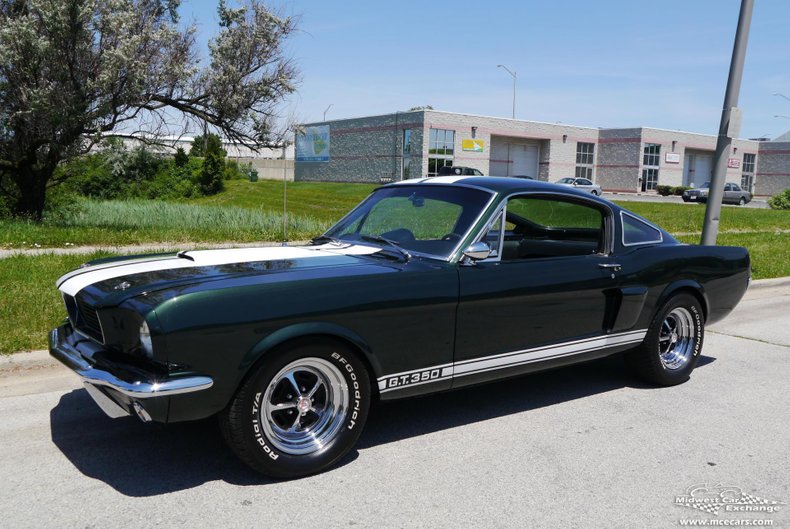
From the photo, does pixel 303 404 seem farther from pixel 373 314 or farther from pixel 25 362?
pixel 25 362

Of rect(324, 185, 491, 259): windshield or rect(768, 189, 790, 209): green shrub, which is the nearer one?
rect(324, 185, 491, 259): windshield

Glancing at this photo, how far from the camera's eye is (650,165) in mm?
62969

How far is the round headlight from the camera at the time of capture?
3.14m

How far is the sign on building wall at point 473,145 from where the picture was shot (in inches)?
2109

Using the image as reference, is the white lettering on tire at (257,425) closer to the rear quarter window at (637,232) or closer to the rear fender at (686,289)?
the rear quarter window at (637,232)

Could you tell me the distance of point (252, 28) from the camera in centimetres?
1481

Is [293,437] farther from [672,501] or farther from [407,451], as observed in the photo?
[672,501]

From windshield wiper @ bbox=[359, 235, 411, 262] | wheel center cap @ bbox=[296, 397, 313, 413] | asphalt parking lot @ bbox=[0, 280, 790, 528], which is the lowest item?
asphalt parking lot @ bbox=[0, 280, 790, 528]

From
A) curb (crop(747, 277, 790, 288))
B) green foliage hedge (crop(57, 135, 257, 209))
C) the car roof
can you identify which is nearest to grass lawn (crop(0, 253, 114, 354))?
the car roof

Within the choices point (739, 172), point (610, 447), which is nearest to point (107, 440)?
point (610, 447)

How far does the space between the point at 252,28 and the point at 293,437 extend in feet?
42.7

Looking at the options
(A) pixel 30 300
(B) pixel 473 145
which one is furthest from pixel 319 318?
(B) pixel 473 145

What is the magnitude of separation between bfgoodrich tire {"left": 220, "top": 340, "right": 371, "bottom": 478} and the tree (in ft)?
33.9

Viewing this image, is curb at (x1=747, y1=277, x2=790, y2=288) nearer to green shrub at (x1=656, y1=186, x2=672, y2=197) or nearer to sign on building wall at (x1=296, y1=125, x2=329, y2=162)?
green shrub at (x1=656, y1=186, x2=672, y2=197)
